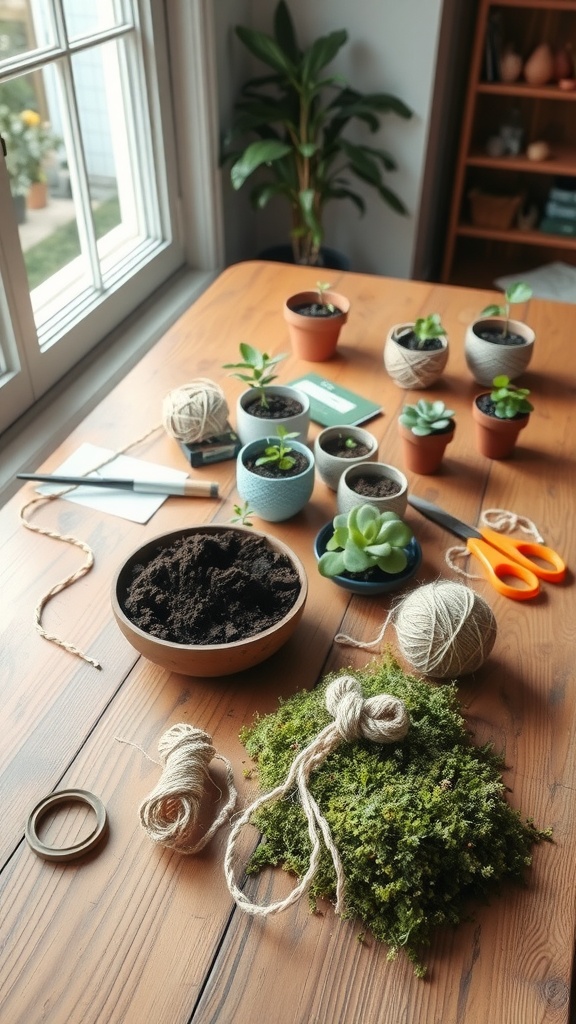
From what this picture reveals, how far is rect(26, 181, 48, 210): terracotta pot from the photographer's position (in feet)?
9.32

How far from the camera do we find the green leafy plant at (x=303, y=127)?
217 cm

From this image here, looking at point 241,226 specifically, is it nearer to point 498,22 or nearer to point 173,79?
point 173,79

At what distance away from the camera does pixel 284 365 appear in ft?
4.81

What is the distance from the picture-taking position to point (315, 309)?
4.92 ft

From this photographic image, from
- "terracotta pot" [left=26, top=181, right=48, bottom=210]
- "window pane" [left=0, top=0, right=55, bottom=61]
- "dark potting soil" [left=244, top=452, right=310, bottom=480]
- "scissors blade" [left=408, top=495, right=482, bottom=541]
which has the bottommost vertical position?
"terracotta pot" [left=26, top=181, right=48, bottom=210]

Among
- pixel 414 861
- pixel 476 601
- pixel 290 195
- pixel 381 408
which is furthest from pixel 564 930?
pixel 290 195

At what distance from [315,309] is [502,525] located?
1.93 feet

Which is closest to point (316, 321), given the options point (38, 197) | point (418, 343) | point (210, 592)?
point (418, 343)

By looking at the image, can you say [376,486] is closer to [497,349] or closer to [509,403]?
[509,403]

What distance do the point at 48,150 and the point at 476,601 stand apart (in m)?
2.18

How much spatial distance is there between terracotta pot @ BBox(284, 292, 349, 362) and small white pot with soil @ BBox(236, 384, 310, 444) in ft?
0.75

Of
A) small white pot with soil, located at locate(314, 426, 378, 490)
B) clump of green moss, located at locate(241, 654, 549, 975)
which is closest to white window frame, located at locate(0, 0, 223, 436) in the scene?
small white pot with soil, located at locate(314, 426, 378, 490)

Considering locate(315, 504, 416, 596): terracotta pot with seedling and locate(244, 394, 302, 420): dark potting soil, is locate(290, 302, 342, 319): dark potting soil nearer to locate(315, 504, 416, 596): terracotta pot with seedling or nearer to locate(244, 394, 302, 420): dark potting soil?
locate(244, 394, 302, 420): dark potting soil

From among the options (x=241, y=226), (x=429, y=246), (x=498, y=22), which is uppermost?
(x=498, y=22)
